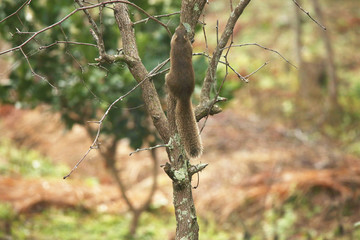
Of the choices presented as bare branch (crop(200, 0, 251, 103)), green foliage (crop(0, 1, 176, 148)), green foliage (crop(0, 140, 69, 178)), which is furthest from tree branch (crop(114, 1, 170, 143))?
green foliage (crop(0, 140, 69, 178))

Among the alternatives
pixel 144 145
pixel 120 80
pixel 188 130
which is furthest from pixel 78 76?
pixel 188 130

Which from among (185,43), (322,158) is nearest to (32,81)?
(185,43)

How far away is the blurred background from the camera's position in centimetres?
451

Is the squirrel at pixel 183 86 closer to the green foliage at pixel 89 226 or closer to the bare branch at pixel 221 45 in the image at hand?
the bare branch at pixel 221 45

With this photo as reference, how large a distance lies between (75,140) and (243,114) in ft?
12.8

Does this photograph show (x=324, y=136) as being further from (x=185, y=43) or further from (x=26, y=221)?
(x=185, y=43)

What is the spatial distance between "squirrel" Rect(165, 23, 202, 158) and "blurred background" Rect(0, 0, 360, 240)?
36cm

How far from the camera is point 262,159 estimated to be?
6996 mm

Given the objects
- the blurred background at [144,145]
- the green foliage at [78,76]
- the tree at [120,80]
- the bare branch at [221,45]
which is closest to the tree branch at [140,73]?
the tree at [120,80]

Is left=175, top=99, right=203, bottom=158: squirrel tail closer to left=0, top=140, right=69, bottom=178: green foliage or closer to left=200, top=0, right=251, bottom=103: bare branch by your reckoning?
left=200, top=0, right=251, bottom=103: bare branch

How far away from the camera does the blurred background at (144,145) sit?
14.8ft

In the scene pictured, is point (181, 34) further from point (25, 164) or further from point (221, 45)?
point (25, 164)

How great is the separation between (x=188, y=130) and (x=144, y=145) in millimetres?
4210

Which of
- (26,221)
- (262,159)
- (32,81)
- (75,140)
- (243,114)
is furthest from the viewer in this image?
(243,114)
